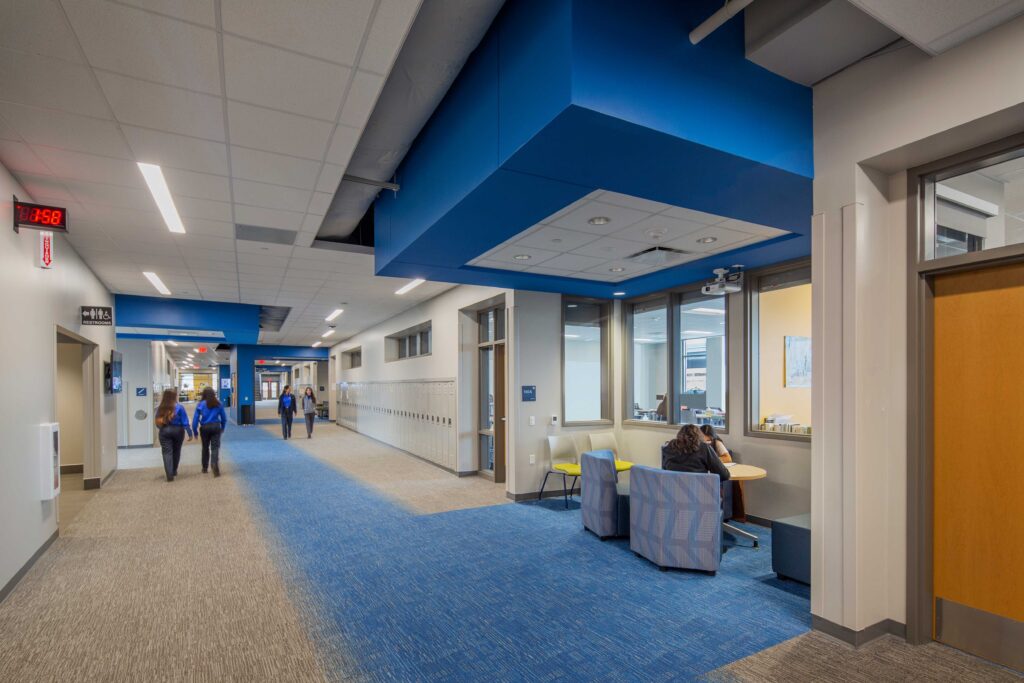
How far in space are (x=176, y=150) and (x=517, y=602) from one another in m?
3.79

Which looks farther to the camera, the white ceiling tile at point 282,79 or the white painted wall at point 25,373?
the white painted wall at point 25,373

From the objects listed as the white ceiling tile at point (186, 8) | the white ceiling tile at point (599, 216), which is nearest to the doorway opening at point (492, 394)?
the white ceiling tile at point (599, 216)

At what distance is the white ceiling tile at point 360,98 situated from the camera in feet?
8.62

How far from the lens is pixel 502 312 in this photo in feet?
26.3

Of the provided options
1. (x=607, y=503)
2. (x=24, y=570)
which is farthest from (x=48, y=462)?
Answer: (x=607, y=503)

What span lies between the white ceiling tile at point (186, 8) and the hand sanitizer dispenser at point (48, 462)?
402cm

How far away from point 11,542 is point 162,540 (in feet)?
4.60

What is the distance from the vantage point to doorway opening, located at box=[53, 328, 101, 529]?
20.6ft

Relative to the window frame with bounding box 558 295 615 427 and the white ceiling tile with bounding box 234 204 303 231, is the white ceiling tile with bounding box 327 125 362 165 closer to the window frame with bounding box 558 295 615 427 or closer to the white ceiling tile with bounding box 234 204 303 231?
the white ceiling tile with bounding box 234 204 303 231

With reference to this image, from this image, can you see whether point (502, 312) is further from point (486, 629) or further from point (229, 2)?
point (229, 2)

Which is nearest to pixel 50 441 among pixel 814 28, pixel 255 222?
pixel 255 222

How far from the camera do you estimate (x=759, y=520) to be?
528 cm

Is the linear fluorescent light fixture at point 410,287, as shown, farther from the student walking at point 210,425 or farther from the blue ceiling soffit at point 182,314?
the blue ceiling soffit at point 182,314

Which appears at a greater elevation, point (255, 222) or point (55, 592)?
point (255, 222)
